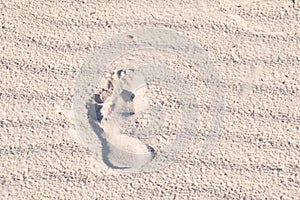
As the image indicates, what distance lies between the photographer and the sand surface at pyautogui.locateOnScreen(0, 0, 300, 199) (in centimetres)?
150

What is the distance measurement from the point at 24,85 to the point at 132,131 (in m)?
0.32

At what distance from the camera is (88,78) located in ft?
4.97

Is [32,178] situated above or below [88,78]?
below

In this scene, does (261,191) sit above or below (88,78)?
below

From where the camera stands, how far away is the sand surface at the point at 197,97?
1497 millimetres

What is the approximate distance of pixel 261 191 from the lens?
4.90ft

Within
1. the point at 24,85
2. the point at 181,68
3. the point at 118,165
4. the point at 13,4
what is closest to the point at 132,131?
the point at 118,165

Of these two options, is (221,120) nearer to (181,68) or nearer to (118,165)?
(181,68)

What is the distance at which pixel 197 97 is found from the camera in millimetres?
1508

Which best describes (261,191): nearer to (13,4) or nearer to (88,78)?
(88,78)

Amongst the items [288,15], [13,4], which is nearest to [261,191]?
[288,15]

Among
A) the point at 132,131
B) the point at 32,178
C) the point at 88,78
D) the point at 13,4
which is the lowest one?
the point at 32,178

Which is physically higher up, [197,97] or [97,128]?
[197,97]

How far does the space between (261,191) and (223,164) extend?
0.41 ft
